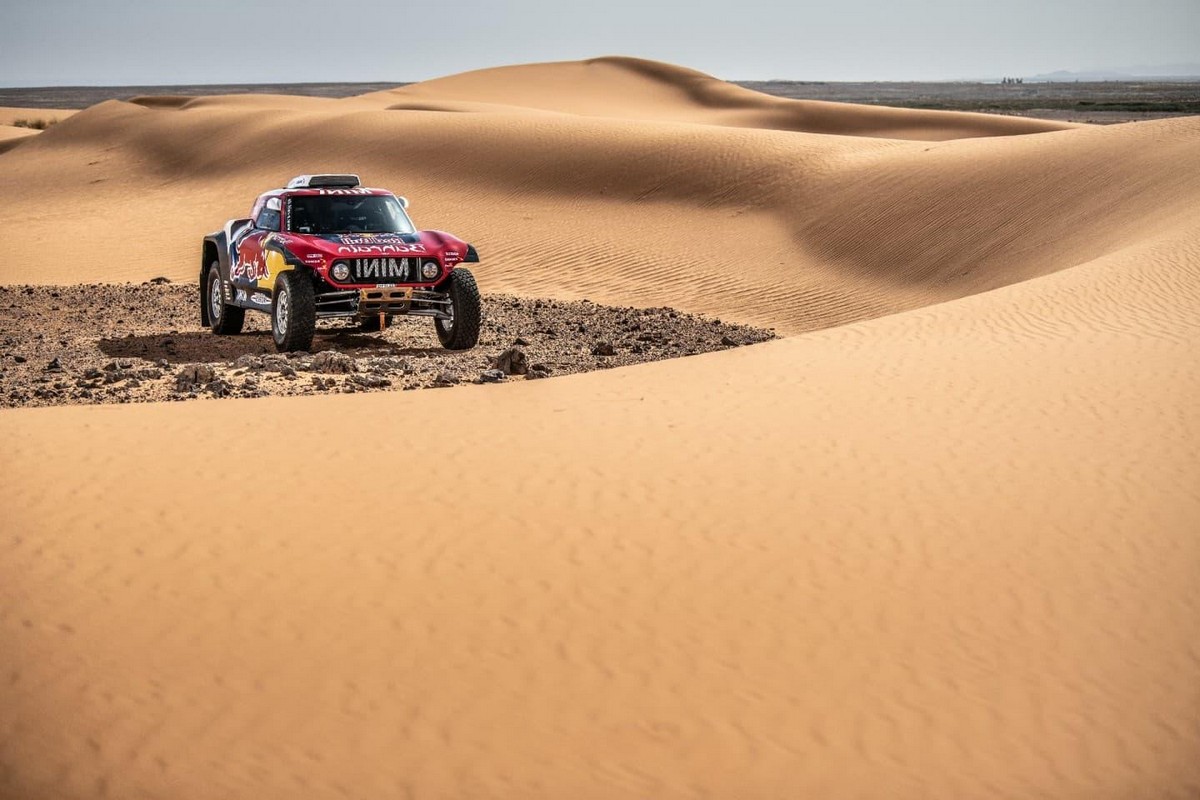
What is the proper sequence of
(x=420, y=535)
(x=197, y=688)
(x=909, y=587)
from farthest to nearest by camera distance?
(x=420, y=535) → (x=909, y=587) → (x=197, y=688)

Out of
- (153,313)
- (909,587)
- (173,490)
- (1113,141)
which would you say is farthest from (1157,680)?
(1113,141)

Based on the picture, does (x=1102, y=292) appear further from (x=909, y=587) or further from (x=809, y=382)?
(x=909, y=587)

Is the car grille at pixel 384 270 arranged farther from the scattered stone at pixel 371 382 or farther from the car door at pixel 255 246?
the scattered stone at pixel 371 382

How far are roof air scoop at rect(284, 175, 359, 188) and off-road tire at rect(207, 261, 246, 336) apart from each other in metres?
2.05

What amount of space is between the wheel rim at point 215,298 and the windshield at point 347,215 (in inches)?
94.9

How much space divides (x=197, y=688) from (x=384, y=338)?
10929 millimetres

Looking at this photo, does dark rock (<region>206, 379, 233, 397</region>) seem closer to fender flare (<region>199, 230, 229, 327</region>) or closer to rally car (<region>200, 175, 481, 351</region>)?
rally car (<region>200, 175, 481, 351</region>)

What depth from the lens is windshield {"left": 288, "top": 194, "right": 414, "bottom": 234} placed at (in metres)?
15.0

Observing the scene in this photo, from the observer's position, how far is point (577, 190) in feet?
99.7

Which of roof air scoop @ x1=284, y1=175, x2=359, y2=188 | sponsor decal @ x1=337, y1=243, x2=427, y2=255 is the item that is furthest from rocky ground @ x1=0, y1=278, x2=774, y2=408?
roof air scoop @ x1=284, y1=175, x2=359, y2=188

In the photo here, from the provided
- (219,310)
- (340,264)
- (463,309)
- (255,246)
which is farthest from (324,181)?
(219,310)

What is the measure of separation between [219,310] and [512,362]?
525 cm

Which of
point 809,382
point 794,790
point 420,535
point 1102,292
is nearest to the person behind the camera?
point 794,790

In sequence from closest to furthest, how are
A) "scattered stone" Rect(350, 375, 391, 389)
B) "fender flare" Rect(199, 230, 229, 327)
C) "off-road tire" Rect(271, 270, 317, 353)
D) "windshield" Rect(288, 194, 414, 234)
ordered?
1. "scattered stone" Rect(350, 375, 391, 389)
2. "off-road tire" Rect(271, 270, 317, 353)
3. "windshield" Rect(288, 194, 414, 234)
4. "fender flare" Rect(199, 230, 229, 327)
